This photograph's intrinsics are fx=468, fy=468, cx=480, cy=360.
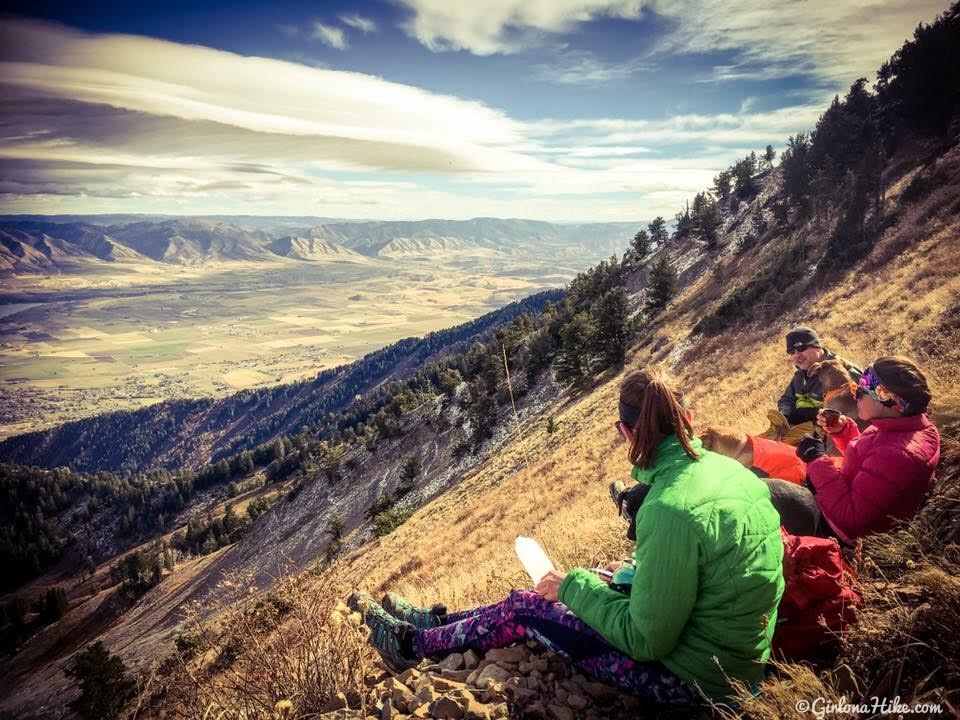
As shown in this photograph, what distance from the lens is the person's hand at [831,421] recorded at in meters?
5.01

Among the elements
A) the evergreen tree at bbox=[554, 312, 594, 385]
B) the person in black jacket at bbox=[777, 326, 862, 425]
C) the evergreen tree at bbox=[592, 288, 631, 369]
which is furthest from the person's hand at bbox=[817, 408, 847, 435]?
the evergreen tree at bbox=[554, 312, 594, 385]

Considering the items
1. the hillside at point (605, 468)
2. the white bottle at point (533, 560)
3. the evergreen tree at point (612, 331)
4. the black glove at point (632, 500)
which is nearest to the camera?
the hillside at point (605, 468)

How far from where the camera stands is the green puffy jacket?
263 cm

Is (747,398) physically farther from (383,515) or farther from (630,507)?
(383,515)

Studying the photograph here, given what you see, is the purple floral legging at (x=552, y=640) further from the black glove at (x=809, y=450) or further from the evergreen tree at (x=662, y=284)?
the evergreen tree at (x=662, y=284)

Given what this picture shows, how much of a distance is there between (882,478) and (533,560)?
3.04 metres

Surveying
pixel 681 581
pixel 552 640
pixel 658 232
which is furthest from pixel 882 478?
pixel 658 232

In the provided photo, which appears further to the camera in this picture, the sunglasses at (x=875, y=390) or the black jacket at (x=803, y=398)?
the black jacket at (x=803, y=398)

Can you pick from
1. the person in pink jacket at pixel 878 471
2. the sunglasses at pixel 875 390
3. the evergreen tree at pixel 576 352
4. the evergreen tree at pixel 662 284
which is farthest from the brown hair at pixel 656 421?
the evergreen tree at pixel 662 284

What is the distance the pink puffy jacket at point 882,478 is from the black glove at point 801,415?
3283 millimetres

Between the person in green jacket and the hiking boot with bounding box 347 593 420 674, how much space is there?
1.46 metres

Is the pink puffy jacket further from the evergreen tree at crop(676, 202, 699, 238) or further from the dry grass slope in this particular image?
the evergreen tree at crop(676, 202, 699, 238)

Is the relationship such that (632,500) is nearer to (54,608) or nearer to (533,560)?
(533,560)

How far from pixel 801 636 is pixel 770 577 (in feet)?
2.76
